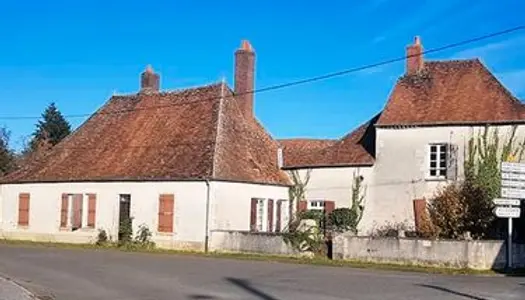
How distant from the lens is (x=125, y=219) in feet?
119

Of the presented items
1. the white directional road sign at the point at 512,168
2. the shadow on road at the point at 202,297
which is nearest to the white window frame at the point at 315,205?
the white directional road sign at the point at 512,168

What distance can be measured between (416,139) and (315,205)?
6390 mm

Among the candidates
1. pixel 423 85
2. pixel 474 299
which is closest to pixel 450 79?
pixel 423 85

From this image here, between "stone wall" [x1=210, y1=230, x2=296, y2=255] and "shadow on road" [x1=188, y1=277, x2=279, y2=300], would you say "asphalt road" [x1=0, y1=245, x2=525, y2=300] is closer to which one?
"shadow on road" [x1=188, y1=277, x2=279, y2=300]

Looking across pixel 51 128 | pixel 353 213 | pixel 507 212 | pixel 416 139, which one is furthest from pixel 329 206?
pixel 51 128

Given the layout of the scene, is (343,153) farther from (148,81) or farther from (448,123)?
(148,81)

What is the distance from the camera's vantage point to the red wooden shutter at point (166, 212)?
3484 cm

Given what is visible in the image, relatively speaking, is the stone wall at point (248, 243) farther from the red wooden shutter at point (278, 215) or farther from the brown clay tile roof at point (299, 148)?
the brown clay tile roof at point (299, 148)

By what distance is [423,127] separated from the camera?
110ft

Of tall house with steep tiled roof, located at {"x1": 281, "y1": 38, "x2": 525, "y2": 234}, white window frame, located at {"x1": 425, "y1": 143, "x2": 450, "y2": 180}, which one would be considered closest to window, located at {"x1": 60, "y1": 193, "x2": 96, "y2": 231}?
tall house with steep tiled roof, located at {"x1": 281, "y1": 38, "x2": 525, "y2": 234}

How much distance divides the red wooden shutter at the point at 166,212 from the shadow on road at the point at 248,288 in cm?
1493

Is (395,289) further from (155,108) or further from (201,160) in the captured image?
(155,108)

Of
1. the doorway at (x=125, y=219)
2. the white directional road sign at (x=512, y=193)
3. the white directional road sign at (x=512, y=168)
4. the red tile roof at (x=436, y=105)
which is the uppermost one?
the red tile roof at (x=436, y=105)

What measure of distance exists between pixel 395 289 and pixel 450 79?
62.7ft
